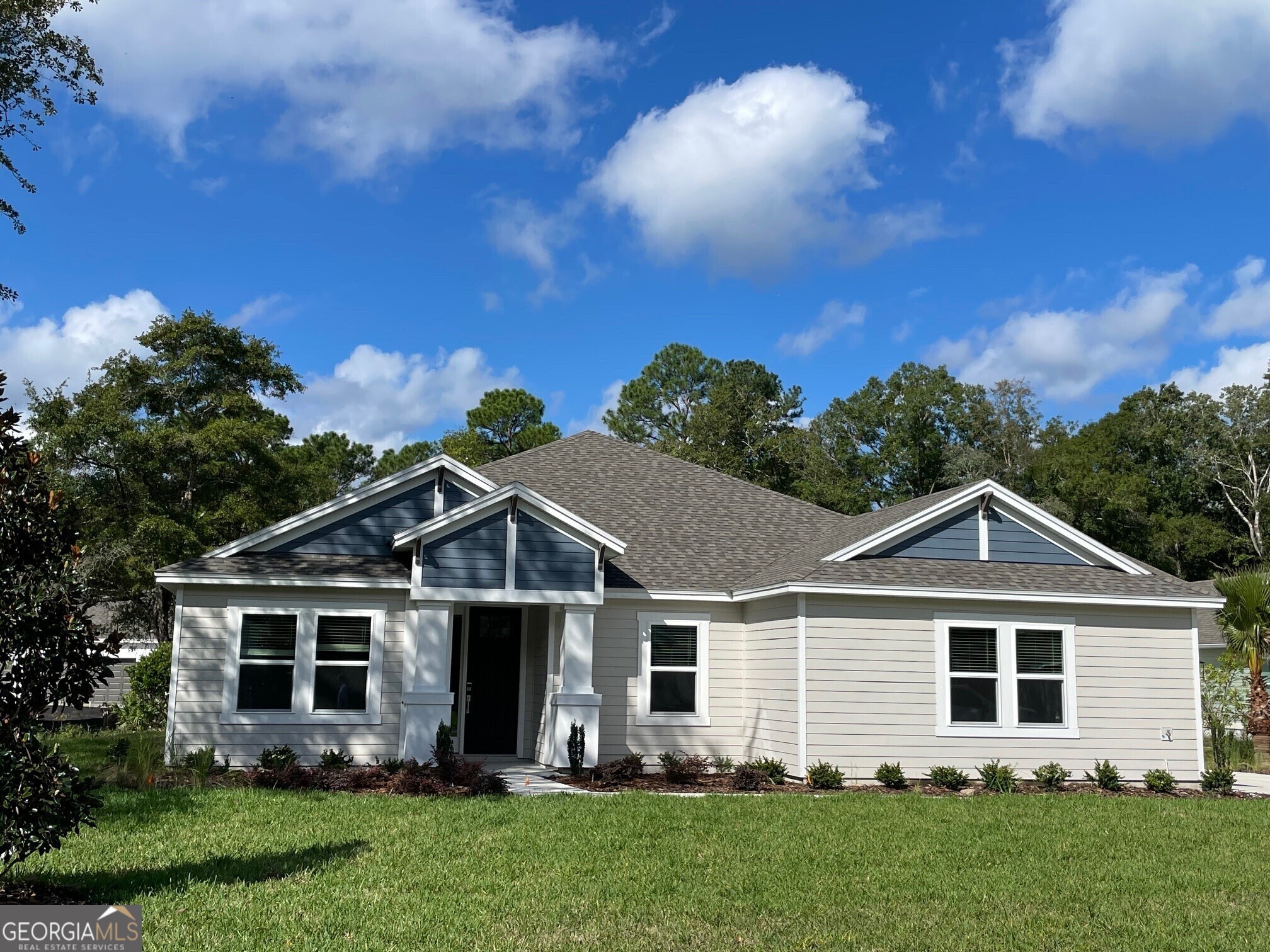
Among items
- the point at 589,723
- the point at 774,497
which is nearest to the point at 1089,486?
the point at 774,497

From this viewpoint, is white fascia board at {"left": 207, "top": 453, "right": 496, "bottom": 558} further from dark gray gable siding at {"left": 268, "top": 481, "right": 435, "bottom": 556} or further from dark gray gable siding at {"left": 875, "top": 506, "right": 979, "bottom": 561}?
dark gray gable siding at {"left": 875, "top": 506, "right": 979, "bottom": 561}

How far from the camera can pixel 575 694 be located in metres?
16.2

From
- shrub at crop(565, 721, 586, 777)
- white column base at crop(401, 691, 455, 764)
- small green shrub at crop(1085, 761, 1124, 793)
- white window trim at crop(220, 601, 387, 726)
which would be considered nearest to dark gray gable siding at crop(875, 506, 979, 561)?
small green shrub at crop(1085, 761, 1124, 793)

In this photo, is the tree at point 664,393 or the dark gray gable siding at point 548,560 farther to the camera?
the tree at point 664,393

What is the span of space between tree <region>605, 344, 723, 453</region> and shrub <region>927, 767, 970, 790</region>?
130 feet

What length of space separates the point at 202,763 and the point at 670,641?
735 centimetres

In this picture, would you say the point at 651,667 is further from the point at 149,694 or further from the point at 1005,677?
the point at 149,694

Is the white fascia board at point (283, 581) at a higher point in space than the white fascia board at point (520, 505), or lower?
lower

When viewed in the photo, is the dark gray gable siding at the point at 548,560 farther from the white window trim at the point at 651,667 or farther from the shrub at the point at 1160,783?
the shrub at the point at 1160,783

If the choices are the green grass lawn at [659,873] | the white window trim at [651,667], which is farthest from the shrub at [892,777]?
the white window trim at [651,667]

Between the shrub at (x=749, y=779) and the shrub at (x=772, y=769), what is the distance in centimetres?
5

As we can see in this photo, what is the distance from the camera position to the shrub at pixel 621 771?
1466cm

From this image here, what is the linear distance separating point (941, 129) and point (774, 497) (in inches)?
317

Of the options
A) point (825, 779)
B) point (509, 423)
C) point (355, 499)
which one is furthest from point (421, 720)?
point (509, 423)
